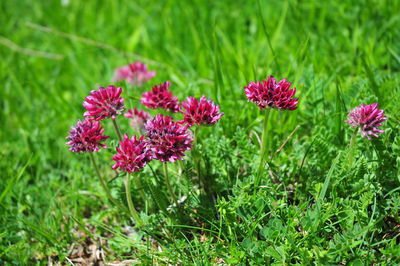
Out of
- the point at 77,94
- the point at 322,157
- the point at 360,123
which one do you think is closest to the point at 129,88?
the point at 77,94

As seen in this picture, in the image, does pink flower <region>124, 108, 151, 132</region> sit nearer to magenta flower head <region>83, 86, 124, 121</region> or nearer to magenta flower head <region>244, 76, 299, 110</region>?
magenta flower head <region>83, 86, 124, 121</region>

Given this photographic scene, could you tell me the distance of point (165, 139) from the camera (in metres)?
2.01

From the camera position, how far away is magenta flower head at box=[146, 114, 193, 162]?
200 centimetres

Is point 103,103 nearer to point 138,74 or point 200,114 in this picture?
point 200,114

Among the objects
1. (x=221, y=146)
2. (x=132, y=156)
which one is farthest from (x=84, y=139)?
(x=221, y=146)

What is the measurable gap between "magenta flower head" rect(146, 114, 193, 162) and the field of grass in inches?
12.7

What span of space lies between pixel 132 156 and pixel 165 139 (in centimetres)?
18

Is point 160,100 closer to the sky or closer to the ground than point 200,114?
closer to the sky

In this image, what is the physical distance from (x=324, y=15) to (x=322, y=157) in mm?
2036

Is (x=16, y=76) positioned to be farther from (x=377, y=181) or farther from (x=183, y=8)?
(x=377, y=181)

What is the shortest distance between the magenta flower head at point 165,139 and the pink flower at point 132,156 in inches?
1.9

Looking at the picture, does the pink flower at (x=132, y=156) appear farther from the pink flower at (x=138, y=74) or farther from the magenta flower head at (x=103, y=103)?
the pink flower at (x=138, y=74)

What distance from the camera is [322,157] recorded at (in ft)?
7.98

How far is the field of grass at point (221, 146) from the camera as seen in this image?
210 centimetres
